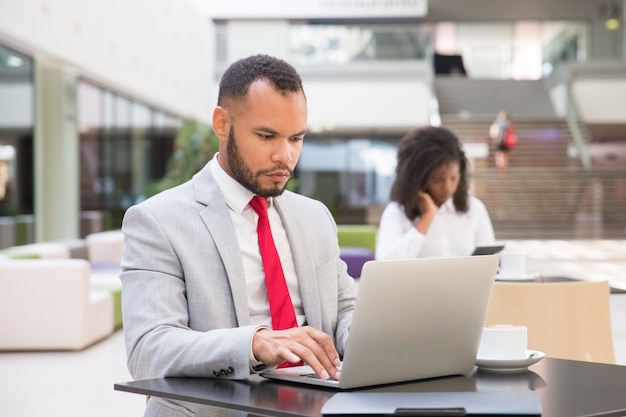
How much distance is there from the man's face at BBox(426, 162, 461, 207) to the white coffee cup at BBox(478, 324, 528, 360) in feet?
9.82

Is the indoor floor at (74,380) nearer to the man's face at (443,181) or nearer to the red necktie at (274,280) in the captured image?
the man's face at (443,181)

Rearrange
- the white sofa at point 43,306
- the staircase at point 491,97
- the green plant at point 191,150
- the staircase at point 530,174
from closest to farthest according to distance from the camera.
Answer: the white sofa at point 43,306 < the green plant at point 191,150 < the staircase at point 530,174 < the staircase at point 491,97

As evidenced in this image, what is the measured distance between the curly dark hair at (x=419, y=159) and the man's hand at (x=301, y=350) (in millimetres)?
3268

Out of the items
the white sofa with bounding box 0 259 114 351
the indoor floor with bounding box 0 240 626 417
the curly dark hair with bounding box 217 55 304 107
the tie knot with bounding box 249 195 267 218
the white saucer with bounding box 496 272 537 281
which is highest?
the curly dark hair with bounding box 217 55 304 107

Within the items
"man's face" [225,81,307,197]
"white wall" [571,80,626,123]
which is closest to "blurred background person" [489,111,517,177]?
"white wall" [571,80,626,123]

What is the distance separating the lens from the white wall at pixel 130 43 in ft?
36.4

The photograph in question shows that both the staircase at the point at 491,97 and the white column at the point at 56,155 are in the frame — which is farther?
the staircase at the point at 491,97

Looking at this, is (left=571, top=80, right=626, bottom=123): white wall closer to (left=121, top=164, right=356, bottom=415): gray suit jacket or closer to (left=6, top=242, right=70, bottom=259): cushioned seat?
(left=6, top=242, right=70, bottom=259): cushioned seat

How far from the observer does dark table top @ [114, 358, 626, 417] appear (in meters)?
→ 1.61

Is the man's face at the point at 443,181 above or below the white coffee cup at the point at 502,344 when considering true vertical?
above

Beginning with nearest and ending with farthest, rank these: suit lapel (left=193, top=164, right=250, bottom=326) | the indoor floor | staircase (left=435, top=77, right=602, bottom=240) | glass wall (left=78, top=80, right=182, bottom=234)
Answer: suit lapel (left=193, top=164, right=250, bottom=326) < the indoor floor < glass wall (left=78, top=80, right=182, bottom=234) < staircase (left=435, top=77, right=602, bottom=240)

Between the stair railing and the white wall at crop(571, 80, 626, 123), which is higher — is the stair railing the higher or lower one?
the lower one

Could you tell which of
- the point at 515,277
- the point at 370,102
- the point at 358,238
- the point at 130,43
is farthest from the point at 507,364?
the point at 370,102

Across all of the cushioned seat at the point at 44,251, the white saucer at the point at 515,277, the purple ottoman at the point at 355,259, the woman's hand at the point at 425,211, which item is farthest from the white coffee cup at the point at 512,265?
the purple ottoman at the point at 355,259
